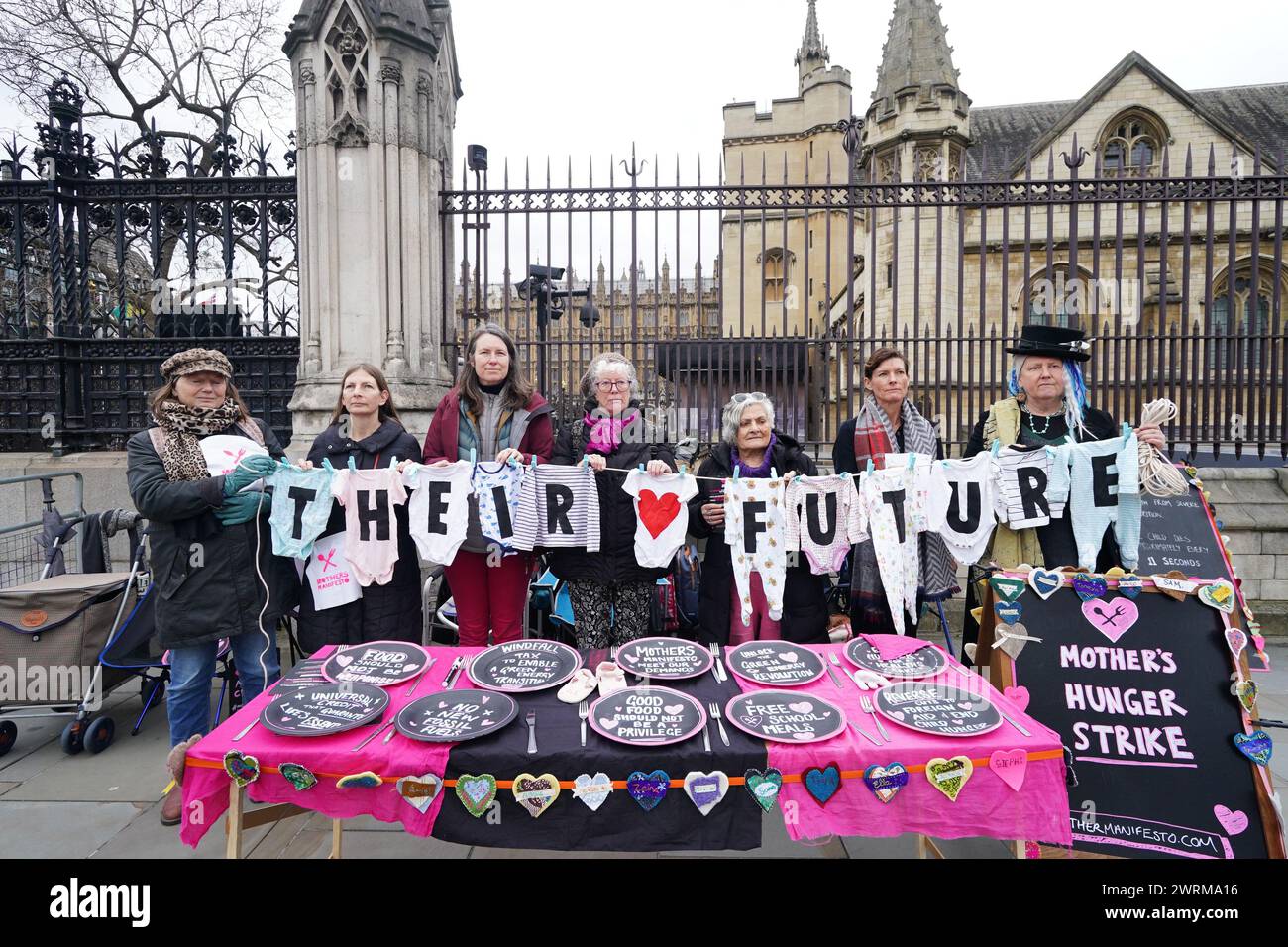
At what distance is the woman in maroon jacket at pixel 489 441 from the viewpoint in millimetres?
3814

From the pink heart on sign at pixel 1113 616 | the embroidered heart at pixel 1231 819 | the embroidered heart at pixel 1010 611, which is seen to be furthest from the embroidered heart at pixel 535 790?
the embroidered heart at pixel 1231 819

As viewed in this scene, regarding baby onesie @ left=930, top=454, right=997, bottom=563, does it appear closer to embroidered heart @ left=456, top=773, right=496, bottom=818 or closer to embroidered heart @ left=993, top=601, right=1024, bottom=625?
embroidered heart @ left=993, top=601, right=1024, bottom=625

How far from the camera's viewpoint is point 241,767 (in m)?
2.08

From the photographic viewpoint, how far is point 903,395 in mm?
3791

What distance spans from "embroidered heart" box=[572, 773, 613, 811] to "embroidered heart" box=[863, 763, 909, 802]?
803 millimetres

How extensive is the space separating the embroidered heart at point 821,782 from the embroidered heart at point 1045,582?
143cm

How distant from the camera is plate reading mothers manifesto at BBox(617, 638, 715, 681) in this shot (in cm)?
254

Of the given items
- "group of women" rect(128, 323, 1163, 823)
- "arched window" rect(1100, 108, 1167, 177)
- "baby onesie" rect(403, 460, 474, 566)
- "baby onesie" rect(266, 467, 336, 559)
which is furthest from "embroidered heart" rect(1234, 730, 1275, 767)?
"arched window" rect(1100, 108, 1167, 177)

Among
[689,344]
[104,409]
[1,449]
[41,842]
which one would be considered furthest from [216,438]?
[1,449]

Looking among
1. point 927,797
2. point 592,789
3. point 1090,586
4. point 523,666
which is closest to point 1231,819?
point 1090,586

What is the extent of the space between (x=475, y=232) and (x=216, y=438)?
11.8 ft

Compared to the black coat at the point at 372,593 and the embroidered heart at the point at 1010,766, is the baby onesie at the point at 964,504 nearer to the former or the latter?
the embroidered heart at the point at 1010,766

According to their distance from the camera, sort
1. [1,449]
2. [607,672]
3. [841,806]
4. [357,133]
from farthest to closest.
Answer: [1,449], [357,133], [607,672], [841,806]

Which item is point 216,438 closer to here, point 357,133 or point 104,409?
point 357,133
